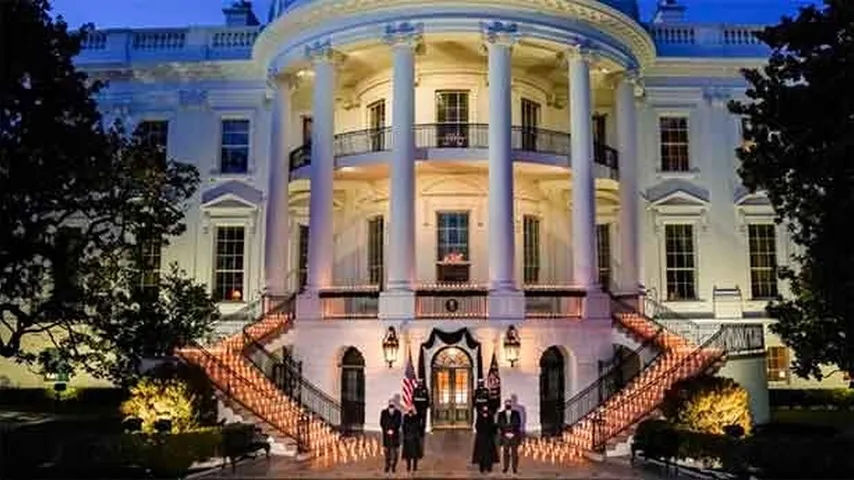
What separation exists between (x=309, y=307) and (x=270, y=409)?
4.47m

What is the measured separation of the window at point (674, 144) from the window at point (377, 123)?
33.4 ft

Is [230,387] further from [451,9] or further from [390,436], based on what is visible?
[451,9]

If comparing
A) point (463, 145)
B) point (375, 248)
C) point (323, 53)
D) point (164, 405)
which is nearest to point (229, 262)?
point (375, 248)

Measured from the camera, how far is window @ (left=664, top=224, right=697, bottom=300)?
1121 inches

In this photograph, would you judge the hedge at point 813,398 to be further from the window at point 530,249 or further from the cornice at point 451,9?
the cornice at point 451,9

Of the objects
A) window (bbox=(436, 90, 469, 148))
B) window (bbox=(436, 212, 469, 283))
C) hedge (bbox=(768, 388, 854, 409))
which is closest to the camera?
window (bbox=(436, 90, 469, 148))

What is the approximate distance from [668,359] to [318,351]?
9.54 meters

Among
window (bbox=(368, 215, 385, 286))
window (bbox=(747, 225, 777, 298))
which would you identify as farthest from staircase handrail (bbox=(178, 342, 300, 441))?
window (bbox=(747, 225, 777, 298))

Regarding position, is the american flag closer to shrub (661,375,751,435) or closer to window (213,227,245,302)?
shrub (661,375,751,435)

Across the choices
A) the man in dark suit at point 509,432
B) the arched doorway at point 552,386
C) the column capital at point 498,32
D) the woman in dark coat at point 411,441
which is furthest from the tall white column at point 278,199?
the man in dark suit at point 509,432

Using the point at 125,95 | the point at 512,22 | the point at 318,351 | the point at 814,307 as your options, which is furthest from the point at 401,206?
the point at 125,95

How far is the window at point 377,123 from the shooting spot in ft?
85.4

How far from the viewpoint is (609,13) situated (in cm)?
2414

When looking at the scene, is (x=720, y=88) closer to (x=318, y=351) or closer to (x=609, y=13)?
(x=609, y=13)
